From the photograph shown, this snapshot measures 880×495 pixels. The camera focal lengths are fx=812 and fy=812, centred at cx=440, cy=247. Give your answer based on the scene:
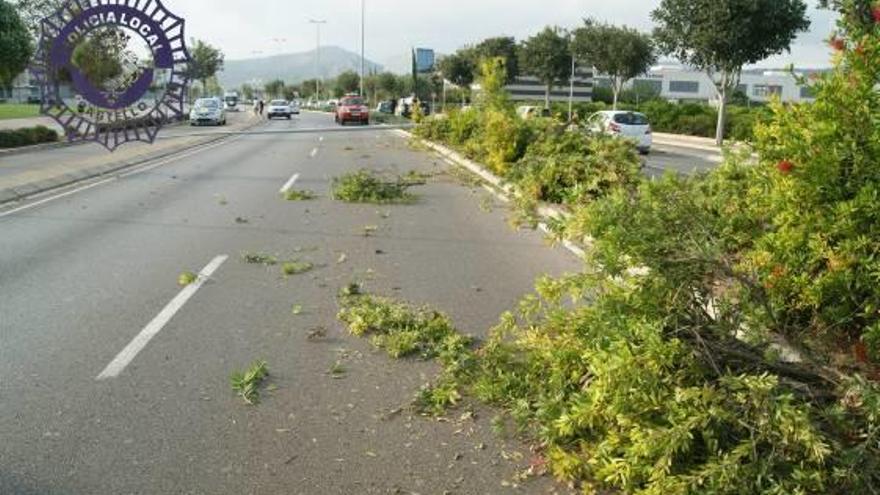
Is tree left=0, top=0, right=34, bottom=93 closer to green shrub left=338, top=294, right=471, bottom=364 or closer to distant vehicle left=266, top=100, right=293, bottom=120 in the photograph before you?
green shrub left=338, top=294, right=471, bottom=364

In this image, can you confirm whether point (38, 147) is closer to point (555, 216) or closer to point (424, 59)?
point (555, 216)

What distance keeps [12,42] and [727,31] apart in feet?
84.3

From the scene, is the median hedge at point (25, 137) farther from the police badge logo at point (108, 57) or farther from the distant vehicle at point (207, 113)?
the distant vehicle at point (207, 113)

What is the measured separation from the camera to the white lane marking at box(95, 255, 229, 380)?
18.0 ft

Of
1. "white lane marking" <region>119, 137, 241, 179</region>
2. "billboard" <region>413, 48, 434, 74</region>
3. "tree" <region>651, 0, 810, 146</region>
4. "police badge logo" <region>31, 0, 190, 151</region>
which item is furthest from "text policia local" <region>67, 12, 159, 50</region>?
"billboard" <region>413, 48, 434, 74</region>

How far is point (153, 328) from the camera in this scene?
6457 mm

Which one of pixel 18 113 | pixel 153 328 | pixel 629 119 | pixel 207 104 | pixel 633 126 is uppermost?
pixel 207 104

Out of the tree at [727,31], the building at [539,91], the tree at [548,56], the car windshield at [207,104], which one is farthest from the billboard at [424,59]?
the tree at [727,31]

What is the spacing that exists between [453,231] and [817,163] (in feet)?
24.8

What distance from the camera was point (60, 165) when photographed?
65.5 feet

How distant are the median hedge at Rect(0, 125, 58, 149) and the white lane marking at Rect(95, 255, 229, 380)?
65.3 ft

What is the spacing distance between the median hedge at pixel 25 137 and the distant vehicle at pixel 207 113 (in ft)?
69.5

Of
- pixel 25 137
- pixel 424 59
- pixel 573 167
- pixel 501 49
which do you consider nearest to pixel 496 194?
pixel 573 167

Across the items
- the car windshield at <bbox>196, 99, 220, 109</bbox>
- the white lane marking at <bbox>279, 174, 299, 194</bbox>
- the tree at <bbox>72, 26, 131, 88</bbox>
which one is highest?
the tree at <bbox>72, 26, 131, 88</bbox>
